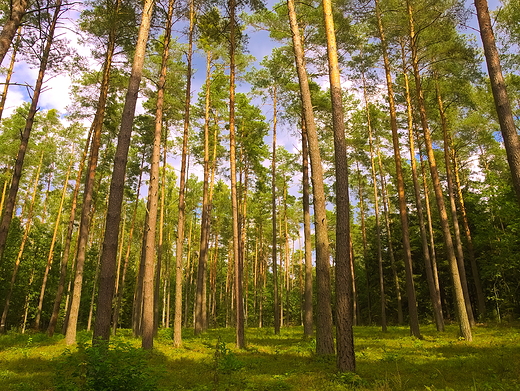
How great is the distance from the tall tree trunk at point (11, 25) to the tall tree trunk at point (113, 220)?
2662 millimetres

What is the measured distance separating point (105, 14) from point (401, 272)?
95.8 feet

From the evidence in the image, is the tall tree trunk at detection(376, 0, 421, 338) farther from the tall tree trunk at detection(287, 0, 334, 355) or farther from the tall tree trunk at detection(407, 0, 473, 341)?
the tall tree trunk at detection(287, 0, 334, 355)

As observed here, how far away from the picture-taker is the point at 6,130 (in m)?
23.9

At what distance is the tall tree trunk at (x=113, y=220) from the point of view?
7.08 m

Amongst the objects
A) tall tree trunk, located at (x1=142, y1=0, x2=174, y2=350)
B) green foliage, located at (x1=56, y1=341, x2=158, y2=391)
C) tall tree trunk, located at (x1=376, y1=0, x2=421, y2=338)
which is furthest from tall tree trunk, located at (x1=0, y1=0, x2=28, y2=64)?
tall tree trunk, located at (x1=376, y1=0, x2=421, y2=338)

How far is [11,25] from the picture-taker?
611 cm

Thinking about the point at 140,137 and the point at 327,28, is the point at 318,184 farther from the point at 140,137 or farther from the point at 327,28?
the point at 140,137

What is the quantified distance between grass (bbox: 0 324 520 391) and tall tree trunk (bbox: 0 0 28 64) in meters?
5.84

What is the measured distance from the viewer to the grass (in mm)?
6301

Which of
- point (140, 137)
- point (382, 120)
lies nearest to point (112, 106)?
point (140, 137)

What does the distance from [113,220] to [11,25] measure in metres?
4.28

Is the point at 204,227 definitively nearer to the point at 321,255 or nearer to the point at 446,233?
the point at 321,255

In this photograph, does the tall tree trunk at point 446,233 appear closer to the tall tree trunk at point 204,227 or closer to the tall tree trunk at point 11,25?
the tall tree trunk at point 204,227

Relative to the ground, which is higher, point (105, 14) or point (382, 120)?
point (382, 120)
